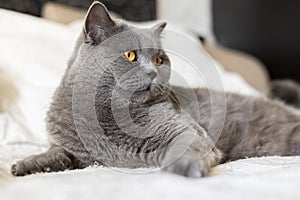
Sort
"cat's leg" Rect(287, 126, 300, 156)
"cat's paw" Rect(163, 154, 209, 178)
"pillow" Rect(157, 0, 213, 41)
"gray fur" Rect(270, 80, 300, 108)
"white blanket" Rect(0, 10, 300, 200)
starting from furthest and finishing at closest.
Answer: "pillow" Rect(157, 0, 213, 41), "gray fur" Rect(270, 80, 300, 108), "cat's leg" Rect(287, 126, 300, 156), "cat's paw" Rect(163, 154, 209, 178), "white blanket" Rect(0, 10, 300, 200)

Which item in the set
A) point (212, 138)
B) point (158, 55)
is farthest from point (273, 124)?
point (158, 55)

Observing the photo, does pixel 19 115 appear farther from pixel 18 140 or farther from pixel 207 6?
pixel 207 6

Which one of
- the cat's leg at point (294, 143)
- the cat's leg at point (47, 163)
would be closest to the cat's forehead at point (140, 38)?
the cat's leg at point (47, 163)

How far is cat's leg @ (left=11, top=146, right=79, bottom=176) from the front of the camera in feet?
3.36

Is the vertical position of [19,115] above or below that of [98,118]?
below

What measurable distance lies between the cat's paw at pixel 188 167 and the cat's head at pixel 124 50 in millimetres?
257

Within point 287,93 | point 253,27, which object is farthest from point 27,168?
point 253,27

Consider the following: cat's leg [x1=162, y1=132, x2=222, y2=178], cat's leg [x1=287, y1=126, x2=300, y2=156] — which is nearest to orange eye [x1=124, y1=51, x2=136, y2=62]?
cat's leg [x1=162, y1=132, x2=222, y2=178]

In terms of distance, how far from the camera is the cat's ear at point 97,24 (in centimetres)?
106

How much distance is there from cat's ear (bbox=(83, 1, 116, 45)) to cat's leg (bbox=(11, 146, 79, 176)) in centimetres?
32

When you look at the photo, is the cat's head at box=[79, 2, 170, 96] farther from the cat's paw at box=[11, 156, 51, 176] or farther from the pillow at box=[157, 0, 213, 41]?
the pillow at box=[157, 0, 213, 41]

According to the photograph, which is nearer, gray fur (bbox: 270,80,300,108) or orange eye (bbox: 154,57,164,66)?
orange eye (bbox: 154,57,164,66)

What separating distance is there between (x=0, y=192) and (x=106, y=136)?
0.42 meters

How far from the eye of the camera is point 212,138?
1.23m
